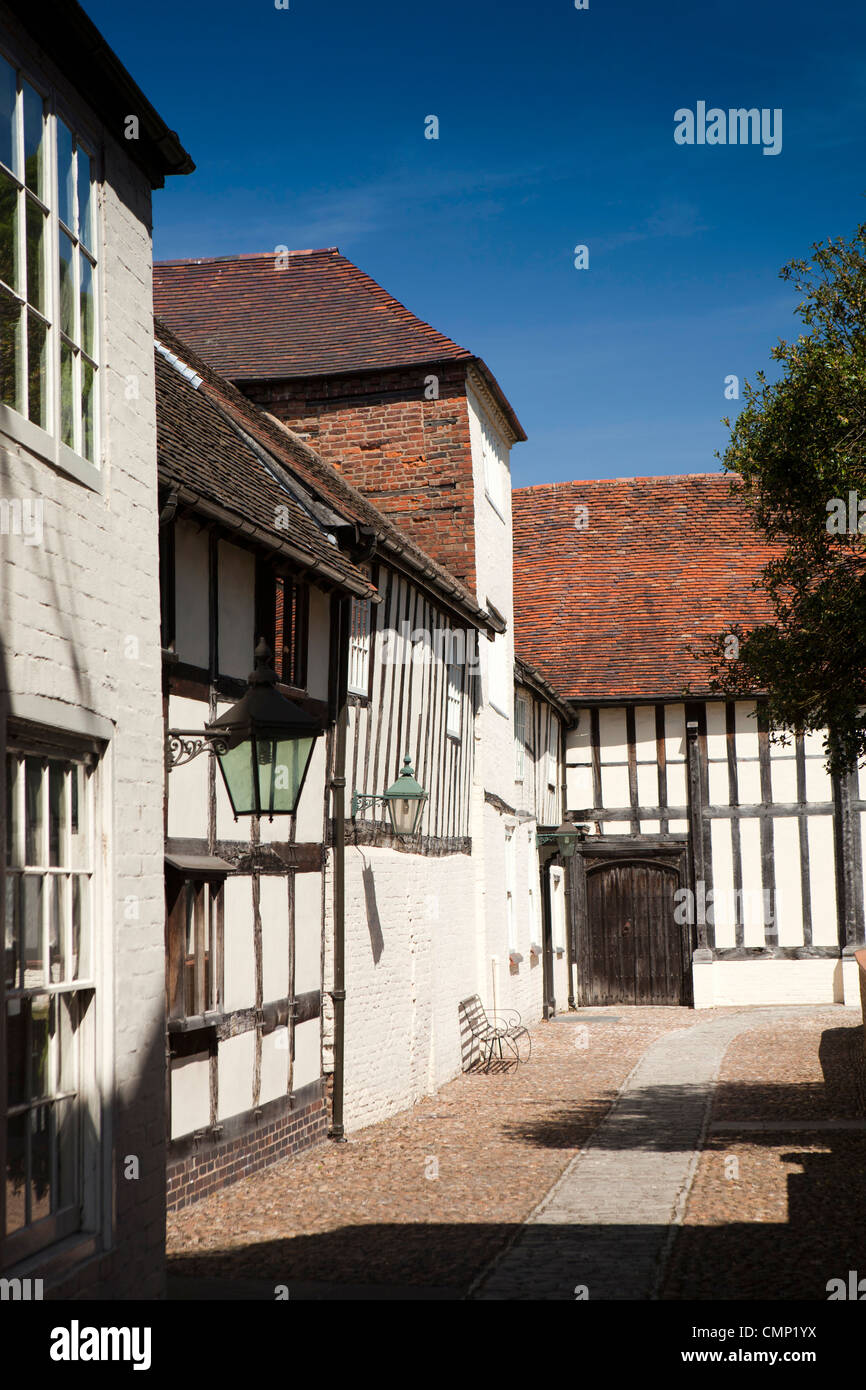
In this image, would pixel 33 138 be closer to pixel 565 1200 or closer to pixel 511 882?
pixel 565 1200

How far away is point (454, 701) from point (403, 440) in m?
3.48

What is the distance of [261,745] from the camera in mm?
7398

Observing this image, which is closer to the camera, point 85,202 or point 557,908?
point 85,202

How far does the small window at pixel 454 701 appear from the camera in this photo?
16.2m

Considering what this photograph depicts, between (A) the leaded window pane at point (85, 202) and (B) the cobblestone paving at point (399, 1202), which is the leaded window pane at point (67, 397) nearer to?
(A) the leaded window pane at point (85, 202)

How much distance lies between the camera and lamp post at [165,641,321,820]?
6902 mm

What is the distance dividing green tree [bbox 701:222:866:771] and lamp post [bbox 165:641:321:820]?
464 cm

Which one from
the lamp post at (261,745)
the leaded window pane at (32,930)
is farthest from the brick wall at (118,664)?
the lamp post at (261,745)

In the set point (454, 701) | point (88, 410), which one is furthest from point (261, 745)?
point (454, 701)

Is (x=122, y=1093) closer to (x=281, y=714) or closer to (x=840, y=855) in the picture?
(x=281, y=714)

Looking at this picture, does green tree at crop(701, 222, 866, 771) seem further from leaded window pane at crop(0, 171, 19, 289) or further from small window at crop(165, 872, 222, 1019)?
leaded window pane at crop(0, 171, 19, 289)

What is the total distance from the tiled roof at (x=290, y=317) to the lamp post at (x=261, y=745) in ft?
34.4

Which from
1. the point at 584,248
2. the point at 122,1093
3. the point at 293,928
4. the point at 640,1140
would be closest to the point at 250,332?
the point at 584,248

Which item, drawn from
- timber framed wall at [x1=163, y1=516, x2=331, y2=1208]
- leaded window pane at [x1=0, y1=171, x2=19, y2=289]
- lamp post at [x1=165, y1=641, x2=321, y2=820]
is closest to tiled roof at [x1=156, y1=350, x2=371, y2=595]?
timber framed wall at [x1=163, y1=516, x2=331, y2=1208]
